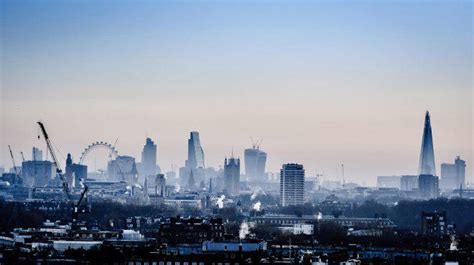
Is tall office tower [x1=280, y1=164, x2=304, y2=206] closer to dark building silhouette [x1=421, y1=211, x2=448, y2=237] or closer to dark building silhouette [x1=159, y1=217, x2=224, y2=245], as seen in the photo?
dark building silhouette [x1=421, y1=211, x2=448, y2=237]

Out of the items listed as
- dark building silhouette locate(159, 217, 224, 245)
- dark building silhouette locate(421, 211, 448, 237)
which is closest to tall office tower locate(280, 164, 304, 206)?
dark building silhouette locate(421, 211, 448, 237)

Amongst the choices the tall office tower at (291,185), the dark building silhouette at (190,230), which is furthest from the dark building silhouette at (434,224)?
the tall office tower at (291,185)

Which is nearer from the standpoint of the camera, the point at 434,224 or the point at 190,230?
the point at 190,230

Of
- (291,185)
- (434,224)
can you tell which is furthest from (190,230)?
(291,185)

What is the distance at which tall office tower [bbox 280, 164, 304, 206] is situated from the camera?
185 m

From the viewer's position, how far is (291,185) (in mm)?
187375

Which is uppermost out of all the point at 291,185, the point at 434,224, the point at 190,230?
the point at 291,185

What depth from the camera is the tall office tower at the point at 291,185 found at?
185 m

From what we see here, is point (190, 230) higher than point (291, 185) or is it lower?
lower

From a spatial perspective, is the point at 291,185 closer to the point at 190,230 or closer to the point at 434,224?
the point at 434,224

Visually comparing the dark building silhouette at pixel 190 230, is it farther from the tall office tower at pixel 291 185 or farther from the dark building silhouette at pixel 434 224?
the tall office tower at pixel 291 185

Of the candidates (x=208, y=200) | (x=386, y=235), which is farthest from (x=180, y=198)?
(x=386, y=235)

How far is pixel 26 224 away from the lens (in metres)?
94.8

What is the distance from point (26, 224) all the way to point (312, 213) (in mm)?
57754
